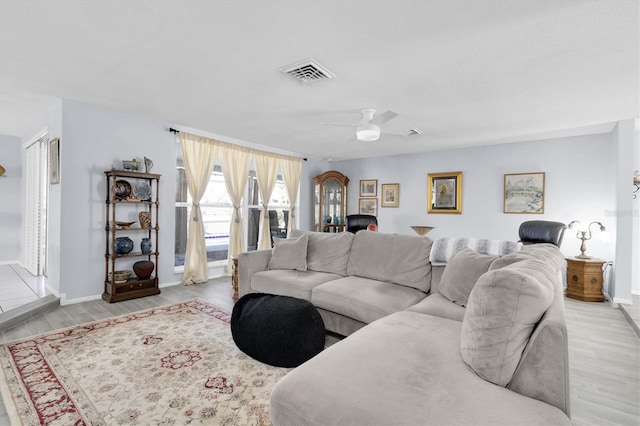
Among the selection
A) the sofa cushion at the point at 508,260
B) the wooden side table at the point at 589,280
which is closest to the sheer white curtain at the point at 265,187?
the sofa cushion at the point at 508,260

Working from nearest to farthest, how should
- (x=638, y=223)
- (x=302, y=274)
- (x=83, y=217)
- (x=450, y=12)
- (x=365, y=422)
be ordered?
(x=365, y=422) → (x=450, y=12) → (x=302, y=274) → (x=83, y=217) → (x=638, y=223)

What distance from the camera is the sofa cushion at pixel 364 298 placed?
241cm

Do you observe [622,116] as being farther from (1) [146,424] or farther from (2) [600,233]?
(1) [146,424]

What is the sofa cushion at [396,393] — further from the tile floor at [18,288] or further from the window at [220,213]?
the window at [220,213]

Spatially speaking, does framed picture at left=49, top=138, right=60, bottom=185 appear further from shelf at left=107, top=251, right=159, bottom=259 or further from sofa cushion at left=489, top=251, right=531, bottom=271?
sofa cushion at left=489, top=251, right=531, bottom=271

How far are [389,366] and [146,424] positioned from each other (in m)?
1.40

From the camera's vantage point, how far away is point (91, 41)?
7.55ft

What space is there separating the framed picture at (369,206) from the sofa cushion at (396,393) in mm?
5423

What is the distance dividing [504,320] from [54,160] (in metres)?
4.94

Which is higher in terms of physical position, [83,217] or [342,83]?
[342,83]

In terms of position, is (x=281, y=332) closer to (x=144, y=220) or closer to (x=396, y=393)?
(x=396, y=393)

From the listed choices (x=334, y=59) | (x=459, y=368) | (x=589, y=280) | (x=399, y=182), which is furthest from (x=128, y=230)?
(x=589, y=280)

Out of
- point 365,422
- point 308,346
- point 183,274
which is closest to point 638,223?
point 308,346

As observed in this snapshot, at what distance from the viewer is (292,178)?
21.7ft
